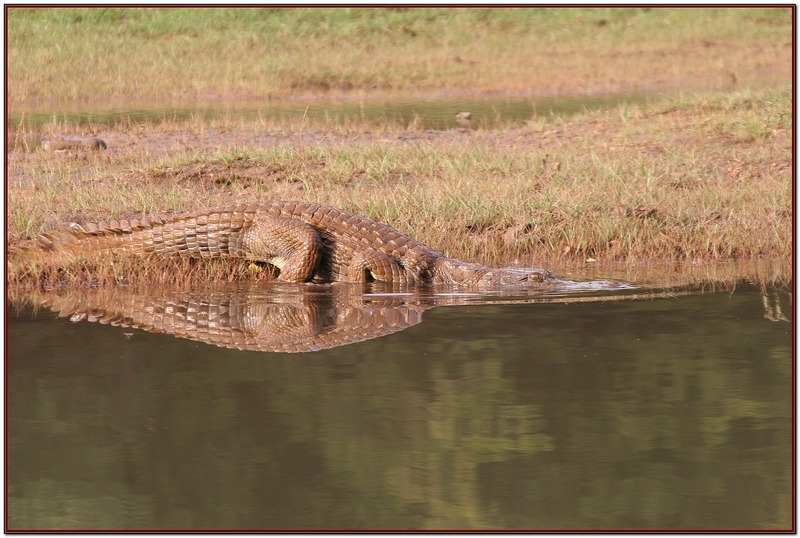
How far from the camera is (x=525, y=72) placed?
21.1 meters

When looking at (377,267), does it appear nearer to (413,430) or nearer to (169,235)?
(169,235)

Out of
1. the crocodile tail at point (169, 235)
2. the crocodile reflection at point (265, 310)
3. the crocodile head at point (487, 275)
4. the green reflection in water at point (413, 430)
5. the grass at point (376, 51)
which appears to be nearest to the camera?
the green reflection in water at point (413, 430)

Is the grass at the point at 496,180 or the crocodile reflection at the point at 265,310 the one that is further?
the grass at the point at 496,180

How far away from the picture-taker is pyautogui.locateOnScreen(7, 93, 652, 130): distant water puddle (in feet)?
48.9

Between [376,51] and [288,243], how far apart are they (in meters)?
15.3

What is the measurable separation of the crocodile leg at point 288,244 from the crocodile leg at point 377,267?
300 mm

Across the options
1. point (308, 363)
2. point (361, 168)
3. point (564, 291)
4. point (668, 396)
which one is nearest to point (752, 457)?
point (668, 396)

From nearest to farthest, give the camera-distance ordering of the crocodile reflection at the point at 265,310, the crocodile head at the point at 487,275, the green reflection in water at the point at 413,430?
the green reflection in water at the point at 413,430 < the crocodile reflection at the point at 265,310 < the crocodile head at the point at 487,275

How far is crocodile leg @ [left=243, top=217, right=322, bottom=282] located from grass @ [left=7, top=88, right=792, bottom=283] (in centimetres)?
35

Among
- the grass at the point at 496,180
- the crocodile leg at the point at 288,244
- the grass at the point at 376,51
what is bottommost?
the crocodile leg at the point at 288,244

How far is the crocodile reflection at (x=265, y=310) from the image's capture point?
19.7 ft

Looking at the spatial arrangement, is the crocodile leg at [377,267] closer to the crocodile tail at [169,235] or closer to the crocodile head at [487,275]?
the crocodile head at [487,275]

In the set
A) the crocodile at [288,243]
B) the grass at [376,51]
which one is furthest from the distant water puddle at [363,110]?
the crocodile at [288,243]

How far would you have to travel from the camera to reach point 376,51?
2220 cm
